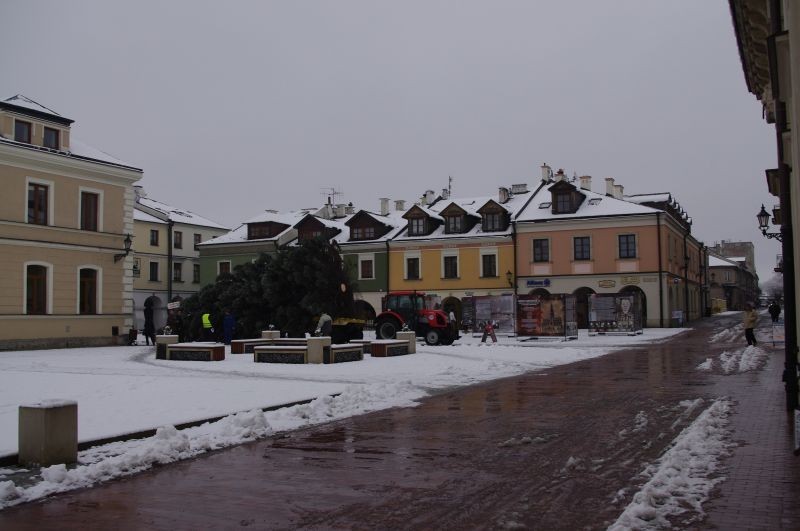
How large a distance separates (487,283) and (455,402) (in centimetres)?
3684

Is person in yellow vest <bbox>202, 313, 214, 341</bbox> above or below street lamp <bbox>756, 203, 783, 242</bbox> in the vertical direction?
below

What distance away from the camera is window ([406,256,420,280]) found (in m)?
51.6

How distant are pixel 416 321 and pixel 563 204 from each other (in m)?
21.3

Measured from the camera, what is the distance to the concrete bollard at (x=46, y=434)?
7.59 meters

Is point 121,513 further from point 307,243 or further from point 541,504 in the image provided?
point 307,243

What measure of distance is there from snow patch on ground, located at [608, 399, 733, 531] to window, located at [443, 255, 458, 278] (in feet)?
134

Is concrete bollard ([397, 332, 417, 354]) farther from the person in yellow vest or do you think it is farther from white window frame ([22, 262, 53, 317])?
white window frame ([22, 262, 53, 317])

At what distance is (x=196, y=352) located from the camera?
22.4 m

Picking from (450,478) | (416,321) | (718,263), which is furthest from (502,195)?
(718,263)

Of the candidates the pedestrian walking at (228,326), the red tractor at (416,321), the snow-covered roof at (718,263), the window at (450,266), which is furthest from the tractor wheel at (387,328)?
the snow-covered roof at (718,263)

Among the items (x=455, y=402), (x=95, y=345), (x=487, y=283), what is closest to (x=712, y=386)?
(x=455, y=402)

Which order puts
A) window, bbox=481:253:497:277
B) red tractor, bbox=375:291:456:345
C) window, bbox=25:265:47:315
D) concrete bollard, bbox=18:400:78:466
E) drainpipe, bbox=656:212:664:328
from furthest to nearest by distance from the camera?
1. window, bbox=481:253:497:277
2. drainpipe, bbox=656:212:664:328
3. red tractor, bbox=375:291:456:345
4. window, bbox=25:265:47:315
5. concrete bollard, bbox=18:400:78:466

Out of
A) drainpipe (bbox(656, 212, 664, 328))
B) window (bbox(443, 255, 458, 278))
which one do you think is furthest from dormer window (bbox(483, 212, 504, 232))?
drainpipe (bbox(656, 212, 664, 328))

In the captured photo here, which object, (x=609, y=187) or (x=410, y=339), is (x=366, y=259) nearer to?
(x=609, y=187)
